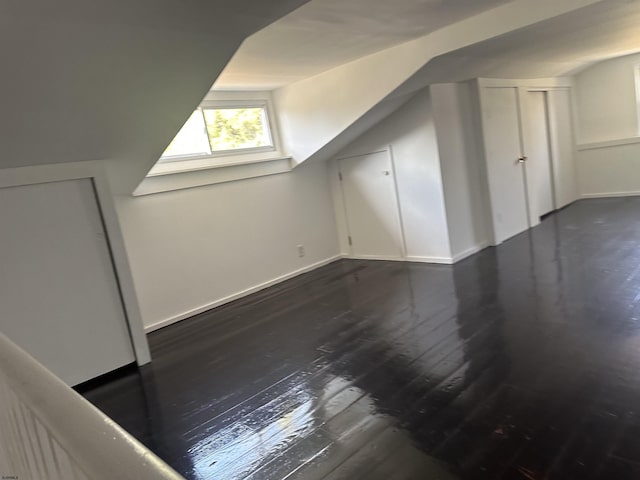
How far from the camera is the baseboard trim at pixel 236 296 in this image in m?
4.46

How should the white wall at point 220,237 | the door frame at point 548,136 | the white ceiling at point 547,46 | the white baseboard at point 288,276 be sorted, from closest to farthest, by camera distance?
the white ceiling at point 547,46
the white wall at point 220,237
the white baseboard at point 288,276
the door frame at point 548,136

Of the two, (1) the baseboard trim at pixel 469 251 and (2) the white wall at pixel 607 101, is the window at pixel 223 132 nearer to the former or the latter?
(1) the baseboard trim at pixel 469 251

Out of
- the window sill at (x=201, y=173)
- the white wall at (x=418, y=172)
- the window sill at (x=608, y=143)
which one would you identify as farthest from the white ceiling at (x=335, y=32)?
the window sill at (x=608, y=143)

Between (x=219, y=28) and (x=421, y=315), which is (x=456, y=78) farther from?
(x=219, y=28)

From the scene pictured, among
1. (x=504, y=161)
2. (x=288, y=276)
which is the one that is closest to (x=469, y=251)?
(x=504, y=161)

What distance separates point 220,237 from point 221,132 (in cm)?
123

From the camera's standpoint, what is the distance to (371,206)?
A: 5.89 meters

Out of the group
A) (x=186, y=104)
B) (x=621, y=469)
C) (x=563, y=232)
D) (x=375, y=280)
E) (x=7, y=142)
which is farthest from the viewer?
(x=563, y=232)

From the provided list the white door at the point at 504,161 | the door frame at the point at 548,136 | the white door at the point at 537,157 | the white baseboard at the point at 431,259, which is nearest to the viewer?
the white baseboard at the point at 431,259

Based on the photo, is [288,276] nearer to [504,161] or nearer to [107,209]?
[107,209]

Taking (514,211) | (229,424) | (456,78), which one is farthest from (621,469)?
(514,211)

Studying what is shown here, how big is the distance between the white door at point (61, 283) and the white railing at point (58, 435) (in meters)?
2.05

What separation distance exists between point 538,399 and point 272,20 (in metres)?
2.49

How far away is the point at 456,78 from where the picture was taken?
16.7 ft
